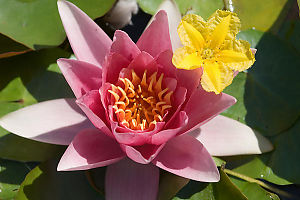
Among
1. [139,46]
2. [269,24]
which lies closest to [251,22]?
[269,24]

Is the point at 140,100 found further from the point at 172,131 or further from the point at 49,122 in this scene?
the point at 49,122

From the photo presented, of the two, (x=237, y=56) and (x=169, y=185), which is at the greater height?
(x=237, y=56)

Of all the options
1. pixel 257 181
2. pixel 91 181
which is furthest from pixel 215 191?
pixel 91 181

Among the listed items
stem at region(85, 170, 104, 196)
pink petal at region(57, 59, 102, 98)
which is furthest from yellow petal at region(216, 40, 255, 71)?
stem at region(85, 170, 104, 196)

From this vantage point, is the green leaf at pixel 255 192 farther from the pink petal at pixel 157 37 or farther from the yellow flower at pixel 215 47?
the pink petal at pixel 157 37

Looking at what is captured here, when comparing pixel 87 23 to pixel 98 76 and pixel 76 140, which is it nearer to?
pixel 98 76
